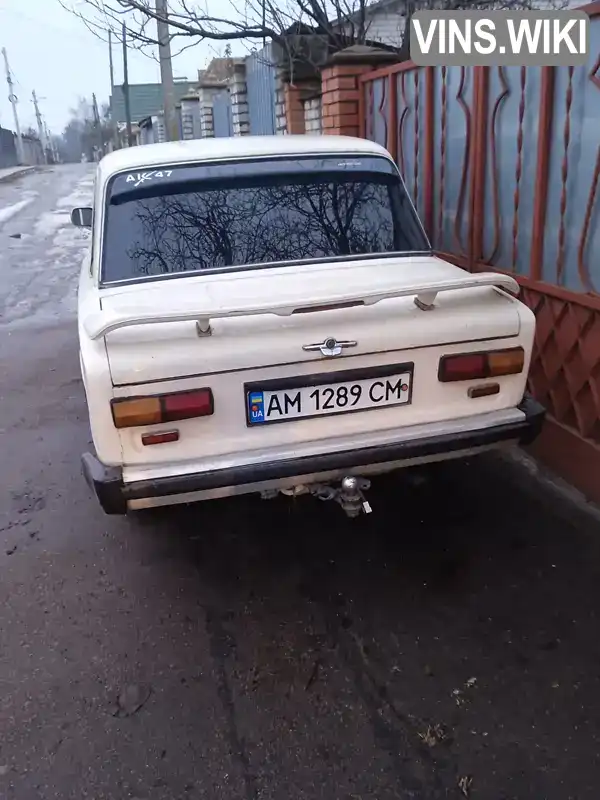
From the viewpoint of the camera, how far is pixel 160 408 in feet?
8.86

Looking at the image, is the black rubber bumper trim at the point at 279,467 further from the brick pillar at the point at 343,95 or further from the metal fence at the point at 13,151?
the metal fence at the point at 13,151

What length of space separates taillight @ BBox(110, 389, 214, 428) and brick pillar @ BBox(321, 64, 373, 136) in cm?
502

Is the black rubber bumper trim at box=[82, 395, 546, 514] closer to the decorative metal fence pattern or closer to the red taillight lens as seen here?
the red taillight lens

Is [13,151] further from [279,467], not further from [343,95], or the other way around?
[279,467]

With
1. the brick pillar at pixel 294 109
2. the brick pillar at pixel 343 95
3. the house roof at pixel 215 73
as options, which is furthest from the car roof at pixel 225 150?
the house roof at pixel 215 73

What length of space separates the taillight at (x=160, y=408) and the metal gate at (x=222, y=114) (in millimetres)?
13039

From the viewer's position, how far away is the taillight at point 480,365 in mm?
3008

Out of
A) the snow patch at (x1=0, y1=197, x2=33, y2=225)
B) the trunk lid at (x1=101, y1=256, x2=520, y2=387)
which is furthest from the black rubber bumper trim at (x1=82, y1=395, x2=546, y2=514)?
the snow patch at (x1=0, y1=197, x2=33, y2=225)

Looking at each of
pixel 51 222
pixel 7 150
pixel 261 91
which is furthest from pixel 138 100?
pixel 261 91

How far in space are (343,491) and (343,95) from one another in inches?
195

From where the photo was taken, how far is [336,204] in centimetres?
379

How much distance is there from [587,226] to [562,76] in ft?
2.68

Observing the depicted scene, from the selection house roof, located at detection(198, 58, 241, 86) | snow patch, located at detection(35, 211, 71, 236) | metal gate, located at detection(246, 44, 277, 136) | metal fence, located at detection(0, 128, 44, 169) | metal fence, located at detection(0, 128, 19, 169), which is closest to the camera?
metal gate, located at detection(246, 44, 277, 136)

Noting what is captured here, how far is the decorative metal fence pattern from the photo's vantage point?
362 centimetres
